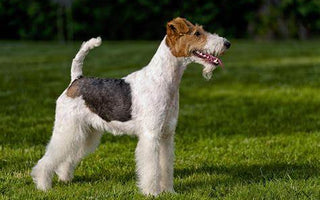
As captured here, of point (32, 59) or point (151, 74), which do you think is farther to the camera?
point (32, 59)

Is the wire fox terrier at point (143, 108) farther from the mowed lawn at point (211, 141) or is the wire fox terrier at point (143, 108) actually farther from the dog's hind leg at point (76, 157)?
the mowed lawn at point (211, 141)

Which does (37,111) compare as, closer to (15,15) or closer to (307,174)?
(307,174)

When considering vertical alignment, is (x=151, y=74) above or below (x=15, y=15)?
above

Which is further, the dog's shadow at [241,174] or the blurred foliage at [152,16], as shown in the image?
the blurred foliage at [152,16]

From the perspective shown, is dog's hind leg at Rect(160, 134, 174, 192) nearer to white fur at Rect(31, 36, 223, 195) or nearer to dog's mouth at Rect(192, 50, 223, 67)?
white fur at Rect(31, 36, 223, 195)

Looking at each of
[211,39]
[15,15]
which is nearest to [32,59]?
[15,15]

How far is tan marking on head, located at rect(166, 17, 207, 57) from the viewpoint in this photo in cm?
458

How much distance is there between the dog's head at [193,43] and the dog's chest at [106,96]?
0.59 meters

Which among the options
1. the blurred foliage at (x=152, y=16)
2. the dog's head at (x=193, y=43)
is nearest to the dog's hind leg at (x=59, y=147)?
the dog's head at (x=193, y=43)

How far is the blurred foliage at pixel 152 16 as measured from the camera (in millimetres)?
31938

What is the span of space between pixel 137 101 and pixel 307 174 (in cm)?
188

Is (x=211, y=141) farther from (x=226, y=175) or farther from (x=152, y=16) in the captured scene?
(x=152, y=16)

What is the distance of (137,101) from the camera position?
475cm

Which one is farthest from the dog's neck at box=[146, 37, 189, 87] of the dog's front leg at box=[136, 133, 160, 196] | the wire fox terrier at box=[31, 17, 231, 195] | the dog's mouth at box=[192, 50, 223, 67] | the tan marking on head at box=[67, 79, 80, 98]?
the tan marking on head at box=[67, 79, 80, 98]
